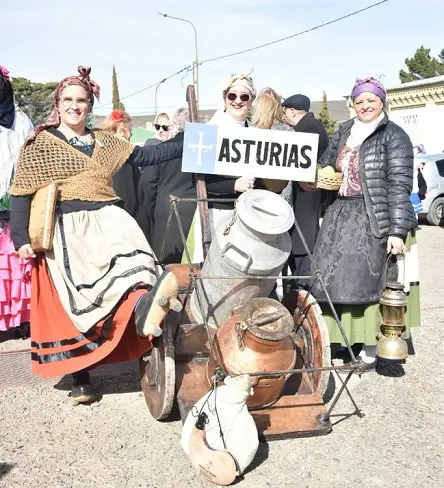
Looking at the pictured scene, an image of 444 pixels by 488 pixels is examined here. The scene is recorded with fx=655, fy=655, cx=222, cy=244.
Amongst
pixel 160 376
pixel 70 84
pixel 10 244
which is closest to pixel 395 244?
pixel 160 376

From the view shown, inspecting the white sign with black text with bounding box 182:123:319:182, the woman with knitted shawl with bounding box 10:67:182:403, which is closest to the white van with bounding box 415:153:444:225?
the white sign with black text with bounding box 182:123:319:182

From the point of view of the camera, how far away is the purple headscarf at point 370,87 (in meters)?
4.02

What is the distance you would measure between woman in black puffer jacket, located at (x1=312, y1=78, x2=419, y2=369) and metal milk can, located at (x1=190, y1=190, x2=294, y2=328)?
685 millimetres

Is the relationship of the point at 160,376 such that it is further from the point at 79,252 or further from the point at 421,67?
the point at 421,67

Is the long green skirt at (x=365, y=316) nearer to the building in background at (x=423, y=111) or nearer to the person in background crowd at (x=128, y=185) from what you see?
the person in background crowd at (x=128, y=185)

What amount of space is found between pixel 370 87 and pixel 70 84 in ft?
5.92

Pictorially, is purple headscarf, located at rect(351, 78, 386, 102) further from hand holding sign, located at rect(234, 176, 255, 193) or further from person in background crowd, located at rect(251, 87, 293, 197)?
hand holding sign, located at rect(234, 176, 255, 193)

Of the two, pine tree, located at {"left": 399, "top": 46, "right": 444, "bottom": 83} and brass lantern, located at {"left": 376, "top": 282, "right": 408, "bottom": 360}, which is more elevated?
pine tree, located at {"left": 399, "top": 46, "right": 444, "bottom": 83}

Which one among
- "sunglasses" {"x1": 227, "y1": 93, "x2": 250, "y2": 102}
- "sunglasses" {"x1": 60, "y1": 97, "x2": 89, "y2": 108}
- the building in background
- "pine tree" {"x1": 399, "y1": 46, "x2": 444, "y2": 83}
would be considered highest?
"pine tree" {"x1": 399, "y1": 46, "x2": 444, "y2": 83}

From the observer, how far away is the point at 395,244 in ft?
13.3

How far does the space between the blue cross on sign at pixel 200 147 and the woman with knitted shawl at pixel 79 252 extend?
45cm

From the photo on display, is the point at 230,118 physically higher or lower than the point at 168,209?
higher

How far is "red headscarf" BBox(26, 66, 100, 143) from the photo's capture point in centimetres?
382

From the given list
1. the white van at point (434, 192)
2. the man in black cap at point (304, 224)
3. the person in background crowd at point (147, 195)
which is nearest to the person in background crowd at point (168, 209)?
the person in background crowd at point (147, 195)
